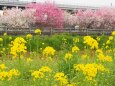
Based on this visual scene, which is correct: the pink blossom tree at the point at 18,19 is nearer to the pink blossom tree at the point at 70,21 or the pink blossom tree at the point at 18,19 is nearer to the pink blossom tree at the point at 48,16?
the pink blossom tree at the point at 48,16

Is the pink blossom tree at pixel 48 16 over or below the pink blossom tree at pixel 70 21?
over

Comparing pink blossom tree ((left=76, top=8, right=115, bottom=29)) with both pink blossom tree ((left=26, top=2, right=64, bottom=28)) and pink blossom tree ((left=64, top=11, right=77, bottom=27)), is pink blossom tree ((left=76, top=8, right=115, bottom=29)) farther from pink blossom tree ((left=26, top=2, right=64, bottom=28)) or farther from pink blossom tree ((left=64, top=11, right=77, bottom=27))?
pink blossom tree ((left=26, top=2, right=64, bottom=28))

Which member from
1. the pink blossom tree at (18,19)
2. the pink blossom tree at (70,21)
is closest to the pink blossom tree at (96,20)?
the pink blossom tree at (70,21)

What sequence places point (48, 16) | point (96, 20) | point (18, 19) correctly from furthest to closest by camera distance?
1. point (96, 20)
2. point (48, 16)
3. point (18, 19)

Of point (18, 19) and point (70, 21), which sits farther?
point (70, 21)

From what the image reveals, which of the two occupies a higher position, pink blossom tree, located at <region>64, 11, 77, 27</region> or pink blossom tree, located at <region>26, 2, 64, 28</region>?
pink blossom tree, located at <region>26, 2, 64, 28</region>

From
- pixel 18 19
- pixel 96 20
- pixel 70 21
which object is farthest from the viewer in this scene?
pixel 70 21

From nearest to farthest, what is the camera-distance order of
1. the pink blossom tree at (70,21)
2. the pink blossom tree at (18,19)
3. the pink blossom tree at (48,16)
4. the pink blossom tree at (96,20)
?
the pink blossom tree at (18,19)
the pink blossom tree at (48,16)
the pink blossom tree at (96,20)
the pink blossom tree at (70,21)

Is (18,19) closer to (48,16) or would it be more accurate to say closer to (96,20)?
(48,16)

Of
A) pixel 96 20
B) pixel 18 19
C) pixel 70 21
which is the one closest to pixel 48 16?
pixel 70 21

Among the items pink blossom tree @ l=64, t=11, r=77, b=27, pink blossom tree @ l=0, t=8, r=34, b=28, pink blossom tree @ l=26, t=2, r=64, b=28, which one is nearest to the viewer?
pink blossom tree @ l=0, t=8, r=34, b=28

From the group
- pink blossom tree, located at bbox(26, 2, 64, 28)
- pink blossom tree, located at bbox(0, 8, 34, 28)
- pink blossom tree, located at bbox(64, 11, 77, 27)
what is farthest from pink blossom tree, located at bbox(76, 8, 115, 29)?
pink blossom tree, located at bbox(0, 8, 34, 28)

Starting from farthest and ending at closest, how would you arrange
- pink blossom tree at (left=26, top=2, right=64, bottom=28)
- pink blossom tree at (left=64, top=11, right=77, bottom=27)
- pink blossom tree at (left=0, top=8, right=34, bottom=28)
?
pink blossom tree at (left=64, top=11, right=77, bottom=27), pink blossom tree at (left=26, top=2, right=64, bottom=28), pink blossom tree at (left=0, top=8, right=34, bottom=28)

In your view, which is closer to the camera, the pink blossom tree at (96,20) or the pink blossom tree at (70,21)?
the pink blossom tree at (96,20)
